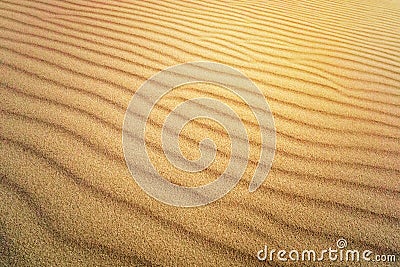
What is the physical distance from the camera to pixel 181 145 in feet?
4.72

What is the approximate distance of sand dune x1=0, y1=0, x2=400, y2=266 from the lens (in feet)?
3.39

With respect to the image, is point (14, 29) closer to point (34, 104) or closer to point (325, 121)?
point (34, 104)

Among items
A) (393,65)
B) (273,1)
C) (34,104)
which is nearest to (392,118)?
(393,65)

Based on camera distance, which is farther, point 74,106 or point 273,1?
point 273,1

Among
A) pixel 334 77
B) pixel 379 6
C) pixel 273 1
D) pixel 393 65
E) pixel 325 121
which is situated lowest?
pixel 325 121

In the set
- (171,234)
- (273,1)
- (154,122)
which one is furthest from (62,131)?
(273,1)

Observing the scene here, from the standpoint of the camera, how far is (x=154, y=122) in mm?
1538

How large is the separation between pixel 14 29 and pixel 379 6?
178 inches

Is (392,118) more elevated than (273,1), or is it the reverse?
(273,1)

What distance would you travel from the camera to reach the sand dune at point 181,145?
103cm

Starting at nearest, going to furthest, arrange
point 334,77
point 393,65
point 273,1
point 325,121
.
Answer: point 325,121 → point 334,77 → point 393,65 → point 273,1

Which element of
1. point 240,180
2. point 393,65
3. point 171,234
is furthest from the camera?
point 393,65

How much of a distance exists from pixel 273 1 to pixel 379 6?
5.64 feet

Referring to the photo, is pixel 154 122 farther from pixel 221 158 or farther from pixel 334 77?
pixel 334 77
